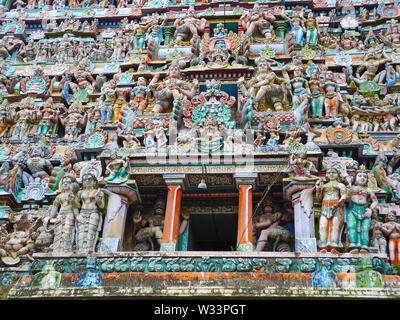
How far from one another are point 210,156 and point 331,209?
12.0 ft

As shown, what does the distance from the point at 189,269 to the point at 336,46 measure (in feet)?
42.5

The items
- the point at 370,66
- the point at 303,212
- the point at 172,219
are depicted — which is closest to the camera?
the point at 303,212

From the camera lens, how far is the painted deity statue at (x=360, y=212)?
50.1 feet

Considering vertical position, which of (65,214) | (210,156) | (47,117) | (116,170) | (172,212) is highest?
(47,117)

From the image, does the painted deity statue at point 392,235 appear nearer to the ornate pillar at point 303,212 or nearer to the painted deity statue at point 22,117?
the ornate pillar at point 303,212

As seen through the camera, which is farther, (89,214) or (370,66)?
(370,66)

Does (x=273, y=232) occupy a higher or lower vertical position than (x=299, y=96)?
lower

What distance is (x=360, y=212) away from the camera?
15703mm

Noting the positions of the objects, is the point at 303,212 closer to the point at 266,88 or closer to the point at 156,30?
the point at 266,88

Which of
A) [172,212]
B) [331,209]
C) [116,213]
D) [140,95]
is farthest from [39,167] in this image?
[331,209]

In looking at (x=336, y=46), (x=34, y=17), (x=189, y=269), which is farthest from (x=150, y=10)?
(x=189, y=269)

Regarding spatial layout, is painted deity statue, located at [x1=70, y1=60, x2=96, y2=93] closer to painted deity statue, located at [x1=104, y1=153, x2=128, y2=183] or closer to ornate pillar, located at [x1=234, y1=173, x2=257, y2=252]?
painted deity statue, located at [x1=104, y1=153, x2=128, y2=183]

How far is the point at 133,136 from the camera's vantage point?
→ 18.4m
